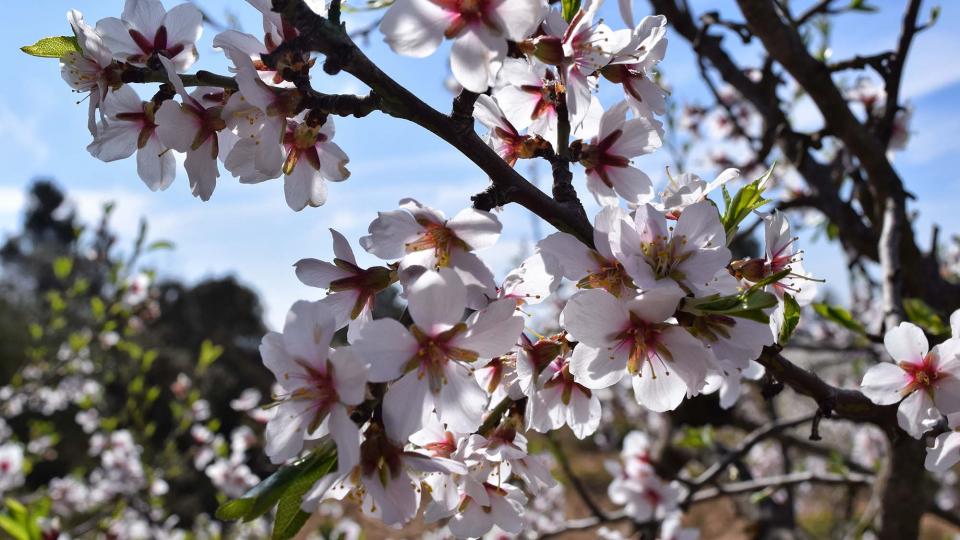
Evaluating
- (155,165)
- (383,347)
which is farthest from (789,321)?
(155,165)

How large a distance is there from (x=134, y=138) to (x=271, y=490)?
0.61 meters

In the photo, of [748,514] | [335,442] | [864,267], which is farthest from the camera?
[748,514]

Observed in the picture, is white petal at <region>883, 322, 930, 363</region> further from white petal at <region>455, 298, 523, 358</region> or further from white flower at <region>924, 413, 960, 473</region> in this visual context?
white petal at <region>455, 298, 523, 358</region>

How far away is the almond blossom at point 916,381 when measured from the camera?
105 cm

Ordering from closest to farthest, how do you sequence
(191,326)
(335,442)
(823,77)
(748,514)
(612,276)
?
(335,442)
(612,276)
(823,77)
(748,514)
(191,326)

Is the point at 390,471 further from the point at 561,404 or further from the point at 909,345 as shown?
the point at 909,345

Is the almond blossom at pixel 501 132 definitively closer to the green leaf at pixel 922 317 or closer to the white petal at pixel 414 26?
the white petal at pixel 414 26

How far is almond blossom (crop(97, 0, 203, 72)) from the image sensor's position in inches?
37.9

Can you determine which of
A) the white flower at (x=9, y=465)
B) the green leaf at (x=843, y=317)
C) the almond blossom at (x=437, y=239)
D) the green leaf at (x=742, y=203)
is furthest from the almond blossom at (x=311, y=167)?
the white flower at (x=9, y=465)

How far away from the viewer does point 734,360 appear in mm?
838

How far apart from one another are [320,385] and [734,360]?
52 centimetres

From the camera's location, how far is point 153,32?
39.7 inches

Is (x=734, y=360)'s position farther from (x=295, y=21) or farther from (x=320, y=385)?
(x=295, y=21)

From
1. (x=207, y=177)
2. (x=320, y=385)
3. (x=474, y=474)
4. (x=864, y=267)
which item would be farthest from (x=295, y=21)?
(x=864, y=267)
